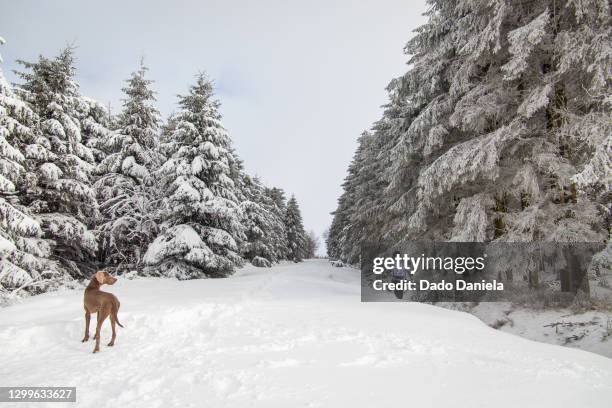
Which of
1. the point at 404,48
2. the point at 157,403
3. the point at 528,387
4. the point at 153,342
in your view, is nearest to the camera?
the point at 157,403

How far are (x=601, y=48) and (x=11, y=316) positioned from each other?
1377 centimetres

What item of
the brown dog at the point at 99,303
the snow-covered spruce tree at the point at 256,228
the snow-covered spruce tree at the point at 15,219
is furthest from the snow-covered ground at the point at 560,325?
the snow-covered spruce tree at the point at 256,228

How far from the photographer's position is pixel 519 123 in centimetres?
934

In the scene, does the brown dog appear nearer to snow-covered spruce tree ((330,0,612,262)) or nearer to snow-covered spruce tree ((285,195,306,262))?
snow-covered spruce tree ((330,0,612,262))

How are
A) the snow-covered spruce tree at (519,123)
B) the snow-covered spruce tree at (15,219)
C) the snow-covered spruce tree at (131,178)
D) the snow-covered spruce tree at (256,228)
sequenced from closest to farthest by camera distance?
the snow-covered spruce tree at (519,123) → the snow-covered spruce tree at (15,219) → the snow-covered spruce tree at (131,178) → the snow-covered spruce tree at (256,228)

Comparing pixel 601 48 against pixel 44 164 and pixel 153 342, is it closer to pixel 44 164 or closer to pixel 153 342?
pixel 153 342

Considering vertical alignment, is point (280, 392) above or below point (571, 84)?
below

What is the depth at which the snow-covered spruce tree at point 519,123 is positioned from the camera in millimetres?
8148

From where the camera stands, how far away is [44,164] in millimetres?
14305

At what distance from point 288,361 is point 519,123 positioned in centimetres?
873

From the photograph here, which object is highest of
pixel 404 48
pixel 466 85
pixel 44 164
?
pixel 404 48

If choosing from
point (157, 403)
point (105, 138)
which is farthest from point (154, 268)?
point (157, 403)

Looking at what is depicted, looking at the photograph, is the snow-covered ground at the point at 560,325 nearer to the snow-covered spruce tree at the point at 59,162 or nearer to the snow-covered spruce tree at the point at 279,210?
the snow-covered spruce tree at the point at 59,162

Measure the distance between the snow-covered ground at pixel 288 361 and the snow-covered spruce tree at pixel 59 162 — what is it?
8401 millimetres
